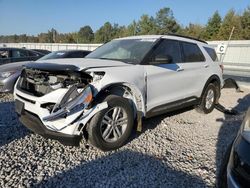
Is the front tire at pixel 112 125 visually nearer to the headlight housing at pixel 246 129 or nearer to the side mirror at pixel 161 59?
the side mirror at pixel 161 59

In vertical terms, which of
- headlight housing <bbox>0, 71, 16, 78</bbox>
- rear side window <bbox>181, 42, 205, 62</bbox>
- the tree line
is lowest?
headlight housing <bbox>0, 71, 16, 78</bbox>

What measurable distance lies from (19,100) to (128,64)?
183cm

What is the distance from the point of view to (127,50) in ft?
16.5

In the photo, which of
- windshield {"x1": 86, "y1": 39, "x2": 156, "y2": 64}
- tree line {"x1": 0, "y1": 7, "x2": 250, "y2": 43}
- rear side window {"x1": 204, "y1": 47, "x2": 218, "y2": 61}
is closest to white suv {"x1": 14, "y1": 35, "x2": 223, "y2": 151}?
windshield {"x1": 86, "y1": 39, "x2": 156, "y2": 64}

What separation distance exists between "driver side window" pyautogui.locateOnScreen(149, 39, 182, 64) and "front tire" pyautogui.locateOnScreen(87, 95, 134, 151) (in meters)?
1.02

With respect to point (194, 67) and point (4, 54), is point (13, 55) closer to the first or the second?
point (4, 54)

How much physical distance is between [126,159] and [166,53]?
87.2 inches

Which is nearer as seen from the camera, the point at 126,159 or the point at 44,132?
the point at 44,132

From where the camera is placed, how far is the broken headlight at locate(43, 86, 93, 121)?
11.4 feet

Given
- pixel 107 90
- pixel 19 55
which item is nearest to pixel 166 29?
pixel 19 55

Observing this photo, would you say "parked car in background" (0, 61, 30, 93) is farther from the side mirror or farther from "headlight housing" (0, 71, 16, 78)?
the side mirror

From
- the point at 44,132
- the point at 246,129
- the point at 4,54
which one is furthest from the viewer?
the point at 4,54

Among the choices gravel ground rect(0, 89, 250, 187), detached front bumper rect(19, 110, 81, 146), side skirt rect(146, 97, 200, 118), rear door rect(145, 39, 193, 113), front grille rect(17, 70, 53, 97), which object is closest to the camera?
gravel ground rect(0, 89, 250, 187)

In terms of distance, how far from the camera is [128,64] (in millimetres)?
4367
